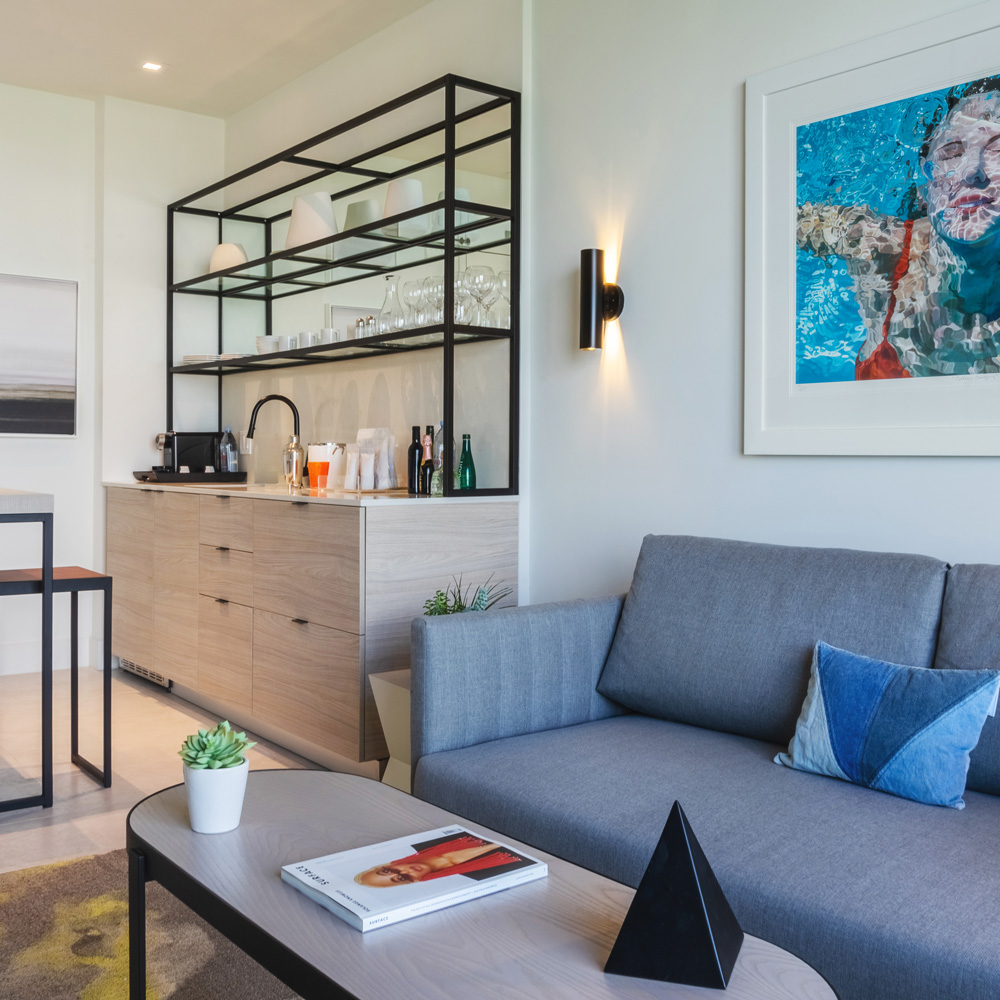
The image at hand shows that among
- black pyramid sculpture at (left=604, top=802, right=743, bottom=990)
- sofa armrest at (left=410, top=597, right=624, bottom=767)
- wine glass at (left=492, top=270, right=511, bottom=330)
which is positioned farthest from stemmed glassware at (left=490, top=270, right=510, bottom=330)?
black pyramid sculpture at (left=604, top=802, right=743, bottom=990)

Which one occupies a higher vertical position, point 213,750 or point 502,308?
point 502,308

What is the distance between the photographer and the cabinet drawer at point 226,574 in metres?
3.60

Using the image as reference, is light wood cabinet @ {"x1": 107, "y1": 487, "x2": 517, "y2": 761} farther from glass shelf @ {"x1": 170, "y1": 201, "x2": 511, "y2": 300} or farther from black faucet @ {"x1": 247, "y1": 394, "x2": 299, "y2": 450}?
glass shelf @ {"x1": 170, "y1": 201, "x2": 511, "y2": 300}

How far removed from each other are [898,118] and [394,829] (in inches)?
76.2

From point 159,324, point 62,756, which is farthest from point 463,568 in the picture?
point 159,324

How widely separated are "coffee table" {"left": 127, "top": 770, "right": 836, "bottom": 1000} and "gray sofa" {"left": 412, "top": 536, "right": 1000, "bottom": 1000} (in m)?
0.25

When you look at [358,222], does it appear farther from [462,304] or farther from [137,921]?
[137,921]

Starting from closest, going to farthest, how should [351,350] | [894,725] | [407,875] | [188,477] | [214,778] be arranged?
1. [407,875]
2. [214,778]
3. [894,725]
4. [351,350]
5. [188,477]

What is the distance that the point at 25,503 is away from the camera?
109 inches

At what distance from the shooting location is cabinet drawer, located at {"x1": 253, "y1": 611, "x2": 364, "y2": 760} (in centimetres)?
304

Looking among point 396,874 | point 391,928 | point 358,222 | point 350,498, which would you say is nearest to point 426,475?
point 350,498

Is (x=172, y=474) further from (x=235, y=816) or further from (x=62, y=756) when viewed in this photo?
(x=235, y=816)

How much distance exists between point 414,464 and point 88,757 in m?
1.54

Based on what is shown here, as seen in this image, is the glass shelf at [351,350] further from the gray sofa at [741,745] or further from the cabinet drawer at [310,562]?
the gray sofa at [741,745]
